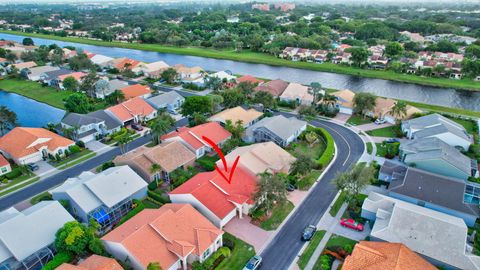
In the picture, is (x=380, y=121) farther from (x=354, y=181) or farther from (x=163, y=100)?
(x=163, y=100)

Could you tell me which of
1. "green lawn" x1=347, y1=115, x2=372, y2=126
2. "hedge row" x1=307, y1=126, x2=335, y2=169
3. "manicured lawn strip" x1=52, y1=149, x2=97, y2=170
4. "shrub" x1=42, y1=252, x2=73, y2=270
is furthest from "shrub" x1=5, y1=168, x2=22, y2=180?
"green lawn" x1=347, y1=115, x2=372, y2=126

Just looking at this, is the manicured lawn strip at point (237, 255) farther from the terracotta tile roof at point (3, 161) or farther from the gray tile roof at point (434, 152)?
the terracotta tile roof at point (3, 161)

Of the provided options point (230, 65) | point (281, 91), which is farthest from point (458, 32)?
point (281, 91)

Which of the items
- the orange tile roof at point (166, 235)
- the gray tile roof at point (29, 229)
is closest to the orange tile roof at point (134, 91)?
the gray tile roof at point (29, 229)

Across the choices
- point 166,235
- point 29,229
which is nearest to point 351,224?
point 166,235

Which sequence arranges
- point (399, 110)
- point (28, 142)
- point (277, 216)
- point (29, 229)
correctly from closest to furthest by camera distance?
point (29, 229)
point (277, 216)
point (28, 142)
point (399, 110)

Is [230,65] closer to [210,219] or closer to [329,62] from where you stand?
[329,62]

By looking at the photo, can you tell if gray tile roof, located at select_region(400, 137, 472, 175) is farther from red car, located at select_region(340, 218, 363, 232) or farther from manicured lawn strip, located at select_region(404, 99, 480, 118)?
manicured lawn strip, located at select_region(404, 99, 480, 118)
